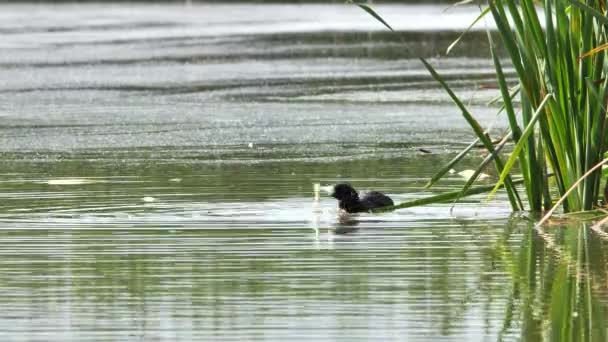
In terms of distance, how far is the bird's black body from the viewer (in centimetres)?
866

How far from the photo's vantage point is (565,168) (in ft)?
26.9

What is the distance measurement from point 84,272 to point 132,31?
2430 cm

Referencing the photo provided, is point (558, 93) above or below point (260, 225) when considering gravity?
above

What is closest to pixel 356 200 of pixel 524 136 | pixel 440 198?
pixel 440 198

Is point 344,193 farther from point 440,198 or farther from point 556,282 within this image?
point 556,282

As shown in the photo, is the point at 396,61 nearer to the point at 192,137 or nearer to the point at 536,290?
the point at 192,137

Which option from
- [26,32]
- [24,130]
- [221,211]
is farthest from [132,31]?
[221,211]

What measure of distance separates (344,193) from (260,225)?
2.85 feet

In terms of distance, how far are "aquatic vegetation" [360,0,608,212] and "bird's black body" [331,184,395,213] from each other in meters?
0.61

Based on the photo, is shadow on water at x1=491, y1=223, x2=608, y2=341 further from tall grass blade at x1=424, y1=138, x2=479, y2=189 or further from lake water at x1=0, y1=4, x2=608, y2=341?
tall grass blade at x1=424, y1=138, x2=479, y2=189

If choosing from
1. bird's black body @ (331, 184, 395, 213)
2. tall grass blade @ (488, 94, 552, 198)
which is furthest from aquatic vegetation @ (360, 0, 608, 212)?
bird's black body @ (331, 184, 395, 213)

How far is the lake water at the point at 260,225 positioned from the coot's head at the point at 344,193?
5.1 inches

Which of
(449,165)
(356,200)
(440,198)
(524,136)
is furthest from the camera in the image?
(356,200)

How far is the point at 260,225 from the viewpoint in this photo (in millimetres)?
8070
